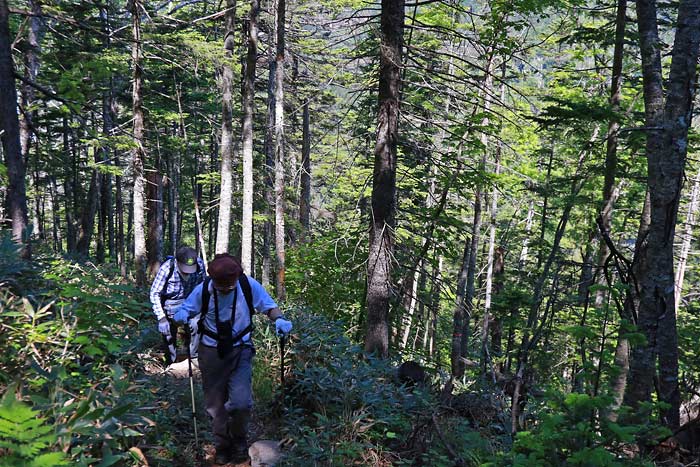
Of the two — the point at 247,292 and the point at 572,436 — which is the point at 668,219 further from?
the point at 247,292

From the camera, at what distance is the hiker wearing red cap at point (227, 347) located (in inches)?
192

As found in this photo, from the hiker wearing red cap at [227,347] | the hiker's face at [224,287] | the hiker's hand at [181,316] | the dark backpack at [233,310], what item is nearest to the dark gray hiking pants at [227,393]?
the hiker wearing red cap at [227,347]

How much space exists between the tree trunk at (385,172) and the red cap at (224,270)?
3244 millimetres

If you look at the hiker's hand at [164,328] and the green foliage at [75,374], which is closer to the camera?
the green foliage at [75,374]

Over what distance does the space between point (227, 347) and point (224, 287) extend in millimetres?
641

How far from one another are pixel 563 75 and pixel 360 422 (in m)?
13.8

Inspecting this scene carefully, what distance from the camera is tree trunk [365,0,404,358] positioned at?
727 centimetres

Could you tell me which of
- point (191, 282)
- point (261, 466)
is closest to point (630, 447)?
point (261, 466)

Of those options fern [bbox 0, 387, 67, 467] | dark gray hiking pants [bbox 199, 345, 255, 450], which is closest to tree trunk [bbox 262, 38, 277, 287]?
dark gray hiking pants [bbox 199, 345, 255, 450]

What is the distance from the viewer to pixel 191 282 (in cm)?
738

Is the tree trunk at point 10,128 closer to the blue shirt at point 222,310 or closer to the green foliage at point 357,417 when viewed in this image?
the blue shirt at point 222,310

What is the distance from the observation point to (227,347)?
490cm

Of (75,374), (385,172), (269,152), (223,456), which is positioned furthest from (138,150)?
(75,374)

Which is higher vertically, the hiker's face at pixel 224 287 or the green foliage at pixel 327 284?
the hiker's face at pixel 224 287
